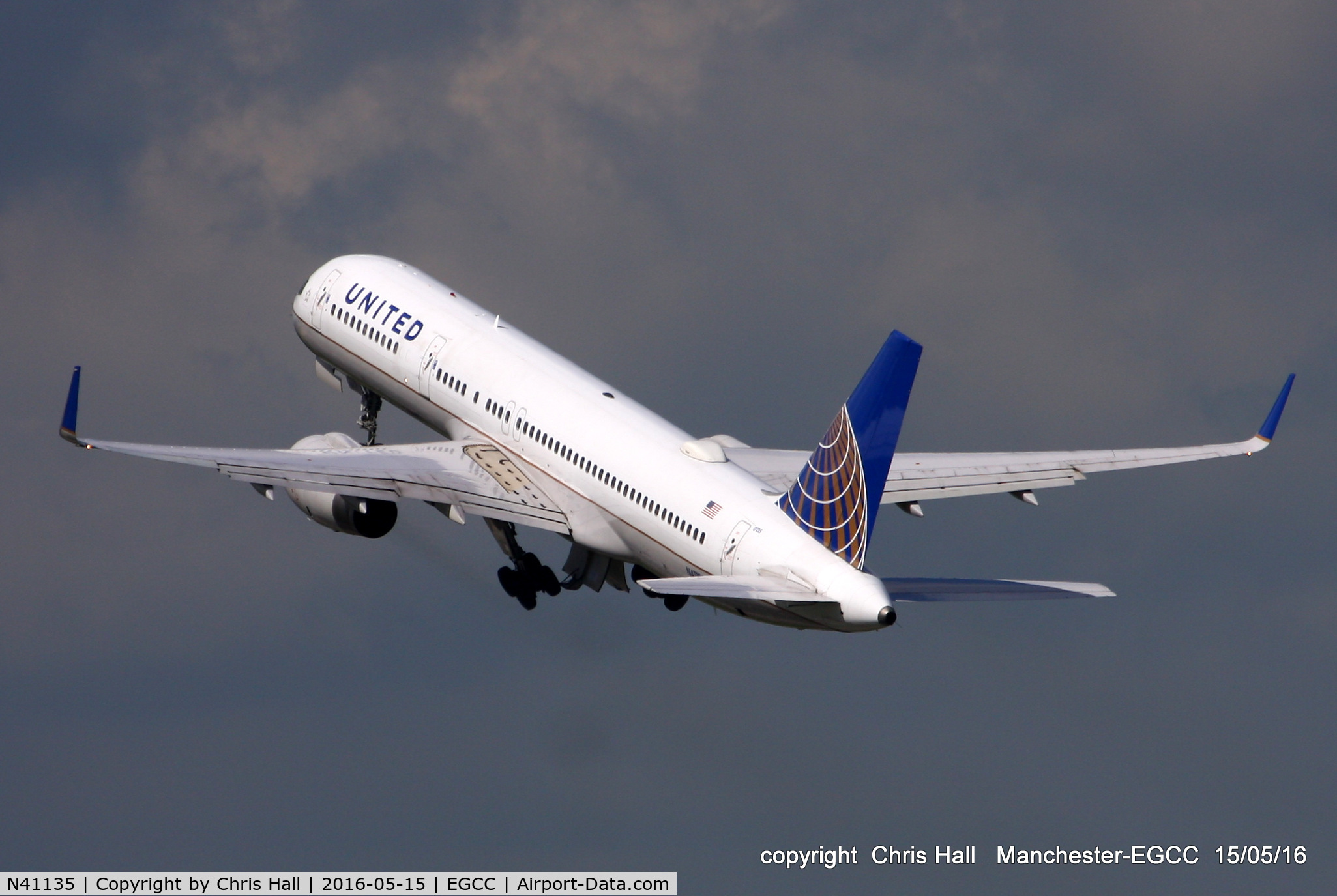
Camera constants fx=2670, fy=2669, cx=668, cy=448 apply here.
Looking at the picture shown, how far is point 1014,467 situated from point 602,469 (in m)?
10.7

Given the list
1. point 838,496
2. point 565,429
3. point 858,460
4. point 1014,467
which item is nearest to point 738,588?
point 838,496

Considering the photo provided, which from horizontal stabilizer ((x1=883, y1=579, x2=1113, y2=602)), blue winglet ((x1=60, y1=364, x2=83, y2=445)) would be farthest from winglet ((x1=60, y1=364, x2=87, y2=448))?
horizontal stabilizer ((x1=883, y1=579, x2=1113, y2=602))

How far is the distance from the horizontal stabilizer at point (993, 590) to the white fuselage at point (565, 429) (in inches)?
47.6

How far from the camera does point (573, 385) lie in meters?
68.1

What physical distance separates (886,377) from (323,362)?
25.2 meters

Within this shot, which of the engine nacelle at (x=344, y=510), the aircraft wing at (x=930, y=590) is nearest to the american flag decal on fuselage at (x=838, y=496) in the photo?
the aircraft wing at (x=930, y=590)

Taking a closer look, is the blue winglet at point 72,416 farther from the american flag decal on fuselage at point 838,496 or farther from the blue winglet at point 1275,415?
the blue winglet at point 1275,415

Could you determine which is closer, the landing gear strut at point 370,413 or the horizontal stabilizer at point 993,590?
the horizontal stabilizer at point 993,590

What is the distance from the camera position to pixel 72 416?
64938 millimetres

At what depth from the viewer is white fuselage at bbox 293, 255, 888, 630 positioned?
6006 centimetres

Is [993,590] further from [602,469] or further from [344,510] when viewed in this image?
[344,510]

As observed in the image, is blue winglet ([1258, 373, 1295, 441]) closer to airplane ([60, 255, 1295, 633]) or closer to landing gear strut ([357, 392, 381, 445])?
airplane ([60, 255, 1295, 633])

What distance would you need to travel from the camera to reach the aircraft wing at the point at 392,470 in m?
65.1

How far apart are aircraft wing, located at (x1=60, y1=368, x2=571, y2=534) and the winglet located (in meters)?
0.02
